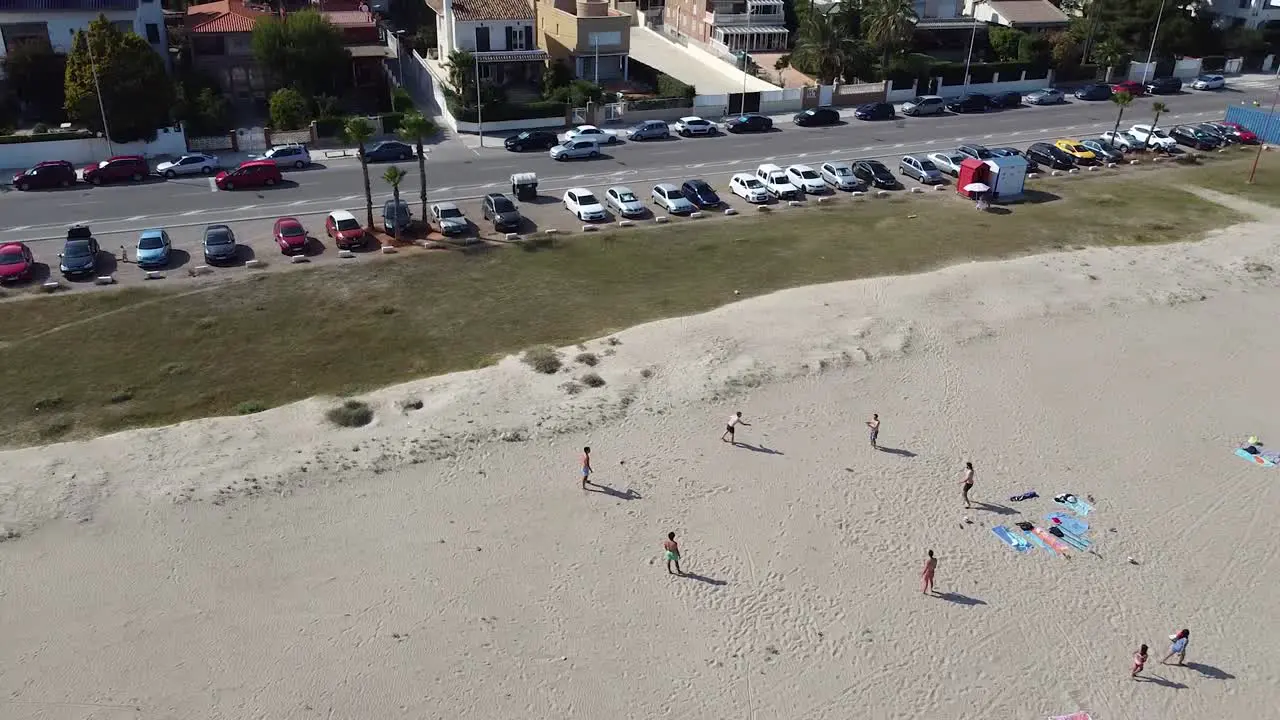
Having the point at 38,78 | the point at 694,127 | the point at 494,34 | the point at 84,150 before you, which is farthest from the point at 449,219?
the point at 38,78

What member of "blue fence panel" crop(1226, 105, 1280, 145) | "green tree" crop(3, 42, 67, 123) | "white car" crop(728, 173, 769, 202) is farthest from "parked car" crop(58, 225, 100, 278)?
"blue fence panel" crop(1226, 105, 1280, 145)

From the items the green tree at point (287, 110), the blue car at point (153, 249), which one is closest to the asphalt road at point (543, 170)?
the blue car at point (153, 249)

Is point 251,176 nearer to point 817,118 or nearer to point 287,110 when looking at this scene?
point 287,110

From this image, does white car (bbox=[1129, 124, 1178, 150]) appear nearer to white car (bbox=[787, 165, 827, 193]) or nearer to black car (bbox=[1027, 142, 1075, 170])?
black car (bbox=[1027, 142, 1075, 170])

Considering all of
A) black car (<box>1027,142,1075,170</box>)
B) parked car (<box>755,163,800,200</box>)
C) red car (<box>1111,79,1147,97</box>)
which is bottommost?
parked car (<box>755,163,800,200</box>)

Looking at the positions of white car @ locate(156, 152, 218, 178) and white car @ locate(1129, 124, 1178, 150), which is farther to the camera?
white car @ locate(1129, 124, 1178, 150)

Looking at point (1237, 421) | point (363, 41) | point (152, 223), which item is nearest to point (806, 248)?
point (1237, 421)

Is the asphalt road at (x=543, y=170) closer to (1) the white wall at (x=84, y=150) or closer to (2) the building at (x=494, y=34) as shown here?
(1) the white wall at (x=84, y=150)
